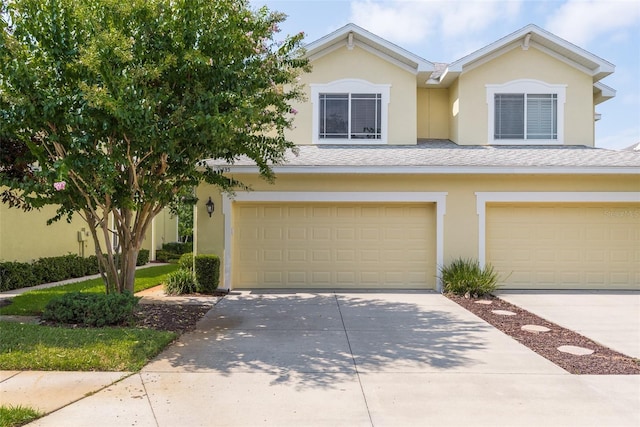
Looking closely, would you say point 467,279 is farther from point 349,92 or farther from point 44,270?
point 44,270

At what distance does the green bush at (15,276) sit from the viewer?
35.3 feet

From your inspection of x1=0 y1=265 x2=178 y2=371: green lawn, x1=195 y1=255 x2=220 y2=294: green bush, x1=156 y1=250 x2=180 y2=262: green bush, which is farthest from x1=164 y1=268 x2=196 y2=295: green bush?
x1=156 y1=250 x2=180 y2=262: green bush

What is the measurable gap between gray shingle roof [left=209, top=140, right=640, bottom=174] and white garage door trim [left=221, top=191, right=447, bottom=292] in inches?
30.6

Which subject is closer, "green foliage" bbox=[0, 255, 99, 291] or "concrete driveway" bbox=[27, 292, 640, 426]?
"concrete driveway" bbox=[27, 292, 640, 426]

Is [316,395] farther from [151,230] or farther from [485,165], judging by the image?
[151,230]

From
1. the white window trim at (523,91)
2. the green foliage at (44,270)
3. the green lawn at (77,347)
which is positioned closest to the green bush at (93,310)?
the green lawn at (77,347)

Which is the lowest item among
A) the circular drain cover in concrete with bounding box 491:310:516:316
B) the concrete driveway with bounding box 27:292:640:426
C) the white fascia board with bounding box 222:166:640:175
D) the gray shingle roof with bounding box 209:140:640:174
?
the concrete driveway with bounding box 27:292:640:426

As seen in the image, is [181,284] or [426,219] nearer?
[181,284]

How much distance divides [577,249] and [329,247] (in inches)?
243

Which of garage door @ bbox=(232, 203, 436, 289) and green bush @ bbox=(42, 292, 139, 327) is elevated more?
garage door @ bbox=(232, 203, 436, 289)

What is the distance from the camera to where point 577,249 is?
11062 mm

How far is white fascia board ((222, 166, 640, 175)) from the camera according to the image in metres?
10.4

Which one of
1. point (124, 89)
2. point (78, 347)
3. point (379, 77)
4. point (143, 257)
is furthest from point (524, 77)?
point (143, 257)

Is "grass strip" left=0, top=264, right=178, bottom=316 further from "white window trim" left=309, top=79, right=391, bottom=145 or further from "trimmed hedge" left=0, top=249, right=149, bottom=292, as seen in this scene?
"white window trim" left=309, top=79, right=391, bottom=145
